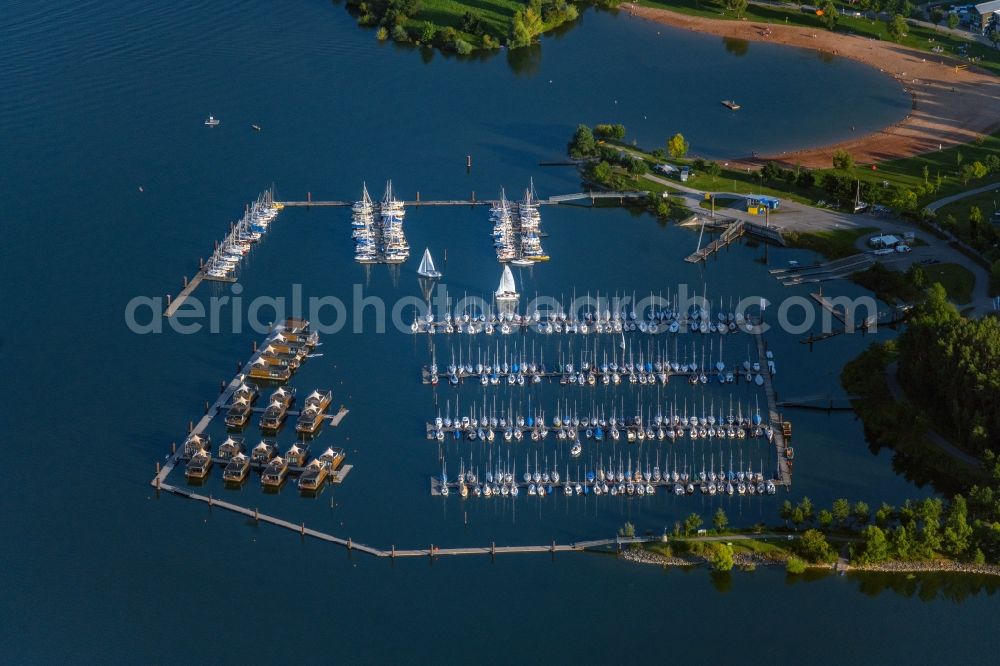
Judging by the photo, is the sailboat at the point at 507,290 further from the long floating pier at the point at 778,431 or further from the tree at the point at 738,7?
the tree at the point at 738,7

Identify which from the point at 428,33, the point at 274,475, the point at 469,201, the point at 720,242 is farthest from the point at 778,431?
the point at 428,33

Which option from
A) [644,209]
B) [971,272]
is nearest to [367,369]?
[644,209]

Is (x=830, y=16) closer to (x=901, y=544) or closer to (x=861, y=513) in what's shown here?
(x=861, y=513)

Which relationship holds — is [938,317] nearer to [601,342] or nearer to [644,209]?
[601,342]

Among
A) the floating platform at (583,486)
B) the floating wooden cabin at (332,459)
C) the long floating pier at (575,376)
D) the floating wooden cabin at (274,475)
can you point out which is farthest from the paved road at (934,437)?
the floating wooden cabin at (274,475)

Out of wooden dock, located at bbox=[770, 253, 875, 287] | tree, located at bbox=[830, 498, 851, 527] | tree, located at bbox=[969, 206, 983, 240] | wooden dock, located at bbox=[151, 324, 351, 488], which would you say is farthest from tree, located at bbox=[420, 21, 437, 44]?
tree, located at bbox=[830, 498, 851, 527]

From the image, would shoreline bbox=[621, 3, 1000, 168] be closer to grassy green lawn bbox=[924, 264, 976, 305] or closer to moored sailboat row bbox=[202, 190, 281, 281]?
grassy green lawn bbox=[924, 264, 976, 305]
